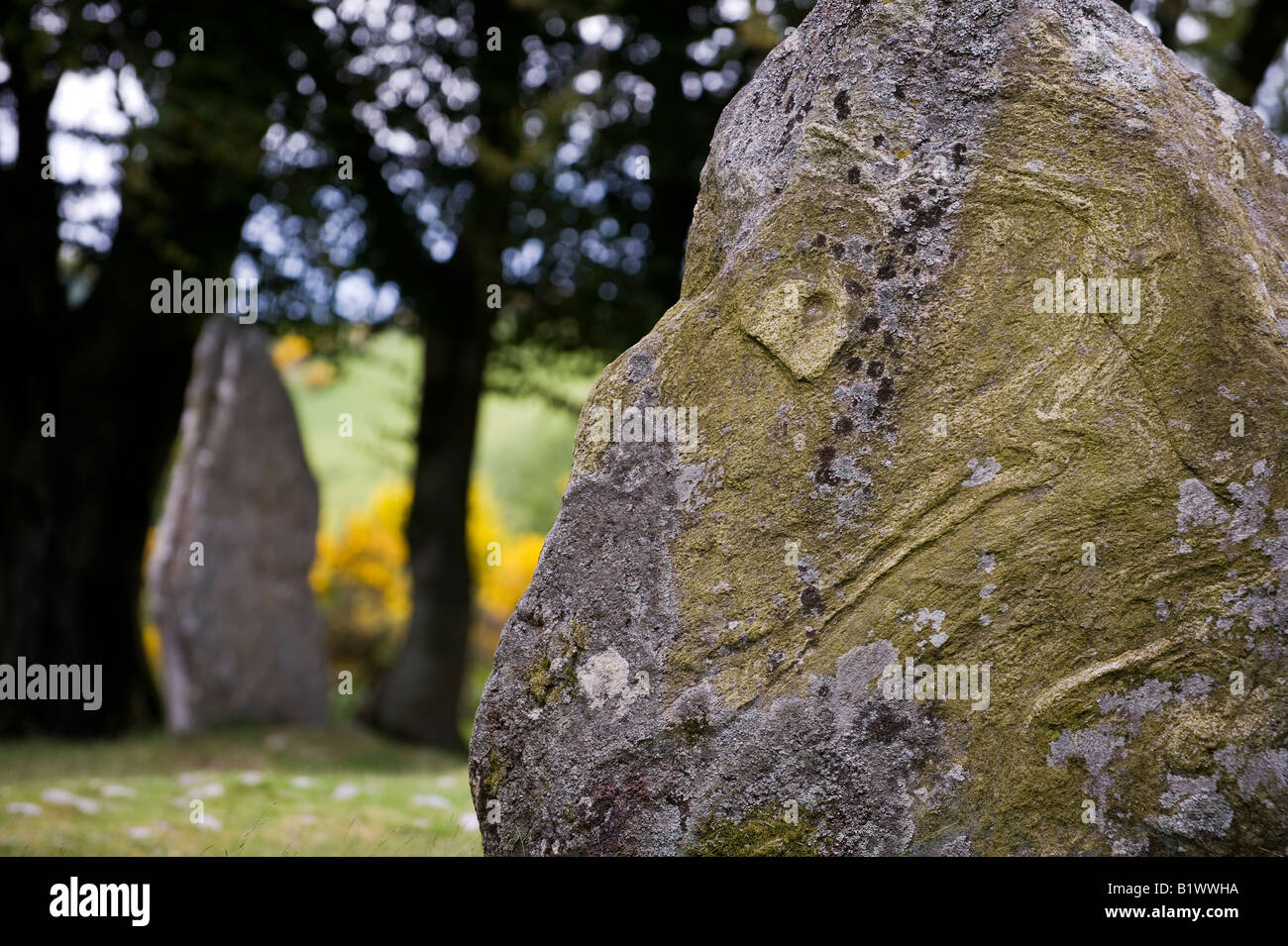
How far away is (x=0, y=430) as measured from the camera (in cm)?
940

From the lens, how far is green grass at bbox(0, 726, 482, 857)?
498 cm

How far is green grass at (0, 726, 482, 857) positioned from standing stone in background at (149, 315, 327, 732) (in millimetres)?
931

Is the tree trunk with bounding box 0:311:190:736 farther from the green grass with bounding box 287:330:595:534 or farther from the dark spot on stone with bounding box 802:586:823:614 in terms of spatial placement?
the green grass with bounding box 287:330:595:534

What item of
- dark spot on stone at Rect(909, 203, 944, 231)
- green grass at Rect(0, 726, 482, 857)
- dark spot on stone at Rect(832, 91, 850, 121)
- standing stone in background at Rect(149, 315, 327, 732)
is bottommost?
green grass at Rect(0, 726, 482, 857)

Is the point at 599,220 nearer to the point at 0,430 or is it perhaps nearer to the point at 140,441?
the point at 140,441

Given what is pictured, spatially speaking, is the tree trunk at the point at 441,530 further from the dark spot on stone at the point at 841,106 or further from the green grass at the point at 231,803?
the dark spot on stone at the point at 841,106

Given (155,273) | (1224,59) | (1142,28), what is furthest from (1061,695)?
(1224,59)

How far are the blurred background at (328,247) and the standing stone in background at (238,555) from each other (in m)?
0.10

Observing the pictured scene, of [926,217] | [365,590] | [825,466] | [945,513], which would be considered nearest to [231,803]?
[825,466]

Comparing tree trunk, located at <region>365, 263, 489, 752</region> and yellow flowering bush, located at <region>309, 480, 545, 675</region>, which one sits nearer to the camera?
tree trunk, located at <region>365, 263, 489, 752</region>

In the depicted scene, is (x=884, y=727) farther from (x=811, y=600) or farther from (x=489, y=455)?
(x=489, y=455)

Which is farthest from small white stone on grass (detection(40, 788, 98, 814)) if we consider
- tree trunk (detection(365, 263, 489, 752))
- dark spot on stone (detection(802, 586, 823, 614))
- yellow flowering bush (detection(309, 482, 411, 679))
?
yellow flowering bush (detection(309, 482, 411, 679))

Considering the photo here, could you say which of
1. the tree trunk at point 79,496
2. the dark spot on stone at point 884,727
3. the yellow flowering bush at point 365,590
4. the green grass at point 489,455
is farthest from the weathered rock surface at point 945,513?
the green grass at point 489,455
